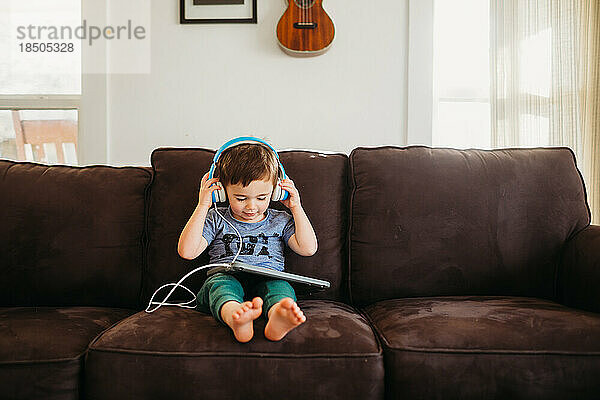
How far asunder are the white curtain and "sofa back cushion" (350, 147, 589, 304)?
2.47 ft

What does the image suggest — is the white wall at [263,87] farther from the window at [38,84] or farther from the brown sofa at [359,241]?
the brown sofa at [359,241]

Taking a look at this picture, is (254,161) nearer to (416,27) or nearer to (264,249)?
(264,249)

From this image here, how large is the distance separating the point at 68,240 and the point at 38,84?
4.11 ft

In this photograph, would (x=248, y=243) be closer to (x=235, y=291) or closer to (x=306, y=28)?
(x=235, y=291)

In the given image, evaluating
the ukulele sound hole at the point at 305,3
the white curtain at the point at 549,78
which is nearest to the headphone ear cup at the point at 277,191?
the ukulele sound hole at the point at 305,3

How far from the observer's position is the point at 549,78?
9.09 ft

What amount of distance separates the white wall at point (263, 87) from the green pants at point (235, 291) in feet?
3.60

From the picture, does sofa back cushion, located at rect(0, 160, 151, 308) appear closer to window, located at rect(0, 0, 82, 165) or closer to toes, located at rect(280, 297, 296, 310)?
toes, located at rect(280, 297, 296, 310)

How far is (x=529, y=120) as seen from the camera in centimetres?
278

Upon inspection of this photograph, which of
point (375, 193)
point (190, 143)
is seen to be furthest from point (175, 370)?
point (190, 143)

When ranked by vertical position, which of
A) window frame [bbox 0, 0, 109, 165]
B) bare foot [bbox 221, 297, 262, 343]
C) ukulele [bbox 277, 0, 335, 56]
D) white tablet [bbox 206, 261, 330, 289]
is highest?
ukulele [bbox 277, 0, 335, 56]

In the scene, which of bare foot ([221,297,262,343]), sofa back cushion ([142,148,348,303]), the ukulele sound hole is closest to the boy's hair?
sofa back cushion ([142,148,348,303])

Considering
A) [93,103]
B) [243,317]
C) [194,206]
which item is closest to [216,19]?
[93,103]

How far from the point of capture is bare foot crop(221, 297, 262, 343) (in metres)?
1.42
